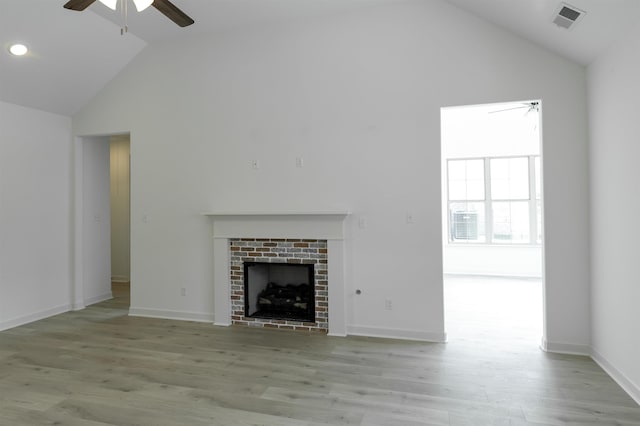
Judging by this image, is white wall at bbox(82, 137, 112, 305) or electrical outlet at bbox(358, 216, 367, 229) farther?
white wall at bbox(82, 137, 112, 305)

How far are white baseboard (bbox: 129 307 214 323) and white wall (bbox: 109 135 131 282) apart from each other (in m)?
2.44

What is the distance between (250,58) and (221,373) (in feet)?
10.9

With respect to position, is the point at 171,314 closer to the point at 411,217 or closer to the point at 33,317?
the point at 33,317

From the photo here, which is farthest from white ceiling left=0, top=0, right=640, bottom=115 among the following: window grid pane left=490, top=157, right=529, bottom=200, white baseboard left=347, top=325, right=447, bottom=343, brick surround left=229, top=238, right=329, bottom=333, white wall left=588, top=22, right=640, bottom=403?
window grid pane left=490, top=157, right=529, bottom=200

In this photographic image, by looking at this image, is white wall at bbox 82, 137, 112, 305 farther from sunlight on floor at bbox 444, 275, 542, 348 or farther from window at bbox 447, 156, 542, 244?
window at bbox 447, 156, 542, 244

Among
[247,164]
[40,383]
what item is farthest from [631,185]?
[40,383]

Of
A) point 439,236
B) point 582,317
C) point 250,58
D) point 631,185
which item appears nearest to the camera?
point 631,185

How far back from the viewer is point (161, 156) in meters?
4.80

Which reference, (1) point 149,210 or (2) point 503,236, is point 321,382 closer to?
(1) point 149,210

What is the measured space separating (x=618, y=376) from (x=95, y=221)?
613cm

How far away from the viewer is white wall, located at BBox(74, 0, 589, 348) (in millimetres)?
3535

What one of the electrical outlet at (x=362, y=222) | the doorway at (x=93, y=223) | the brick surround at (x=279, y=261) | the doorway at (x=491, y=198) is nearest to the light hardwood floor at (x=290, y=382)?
the brick surround at (x=279, y=261)

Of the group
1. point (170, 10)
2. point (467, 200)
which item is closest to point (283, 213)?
point (170, 10)

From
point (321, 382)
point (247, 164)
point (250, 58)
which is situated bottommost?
point (321, 382)
